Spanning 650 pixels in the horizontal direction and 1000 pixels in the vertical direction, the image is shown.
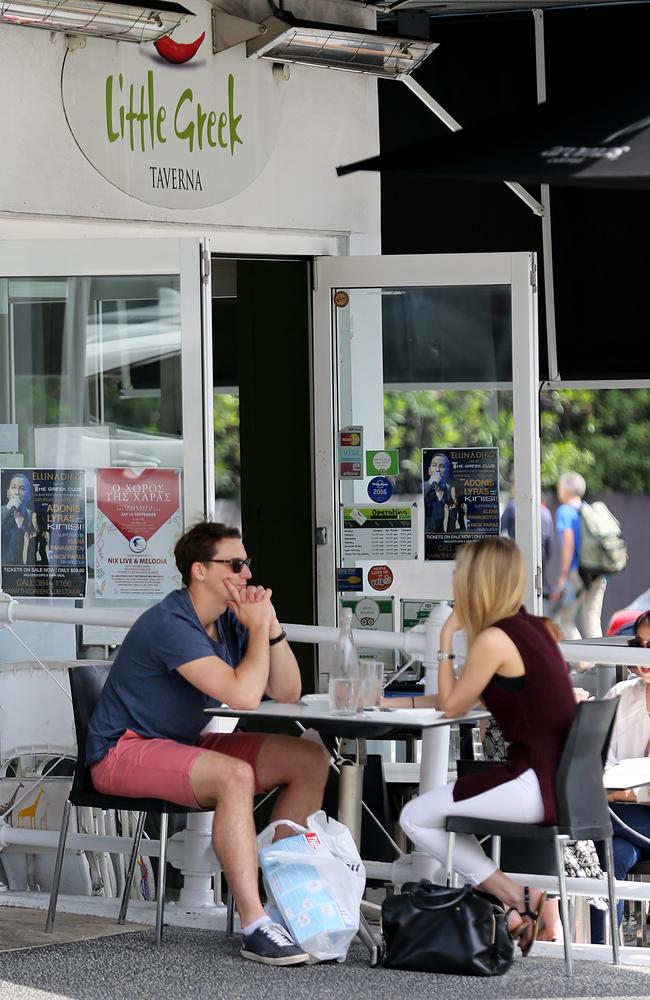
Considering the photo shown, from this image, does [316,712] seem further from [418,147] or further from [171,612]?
[418,147]

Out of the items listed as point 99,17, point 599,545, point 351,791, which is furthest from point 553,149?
point 599,545

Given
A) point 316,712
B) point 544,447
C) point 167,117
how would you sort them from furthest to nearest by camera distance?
1. point 544,447
2. point 167,117
3. point 316,712

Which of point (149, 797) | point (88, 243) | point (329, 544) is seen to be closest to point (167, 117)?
point (88, 243)

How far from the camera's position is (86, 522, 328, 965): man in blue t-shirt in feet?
12.0

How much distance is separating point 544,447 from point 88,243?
1682 centimetres

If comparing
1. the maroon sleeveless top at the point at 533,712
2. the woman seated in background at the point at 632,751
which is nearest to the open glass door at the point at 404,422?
the woman seated in background at the point at 632,751

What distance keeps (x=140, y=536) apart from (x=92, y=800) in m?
1.62

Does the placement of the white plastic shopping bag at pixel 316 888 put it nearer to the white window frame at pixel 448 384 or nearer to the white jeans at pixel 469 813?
the white jeans at pixel 469 813

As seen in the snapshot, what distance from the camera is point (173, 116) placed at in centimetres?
570

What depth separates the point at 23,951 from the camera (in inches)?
151

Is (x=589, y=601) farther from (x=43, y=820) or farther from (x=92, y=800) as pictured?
(x=92, y=800)

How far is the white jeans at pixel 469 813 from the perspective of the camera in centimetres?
353

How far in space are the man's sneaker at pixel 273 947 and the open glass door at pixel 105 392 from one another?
1.94 meters

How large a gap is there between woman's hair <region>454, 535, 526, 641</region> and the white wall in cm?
249
